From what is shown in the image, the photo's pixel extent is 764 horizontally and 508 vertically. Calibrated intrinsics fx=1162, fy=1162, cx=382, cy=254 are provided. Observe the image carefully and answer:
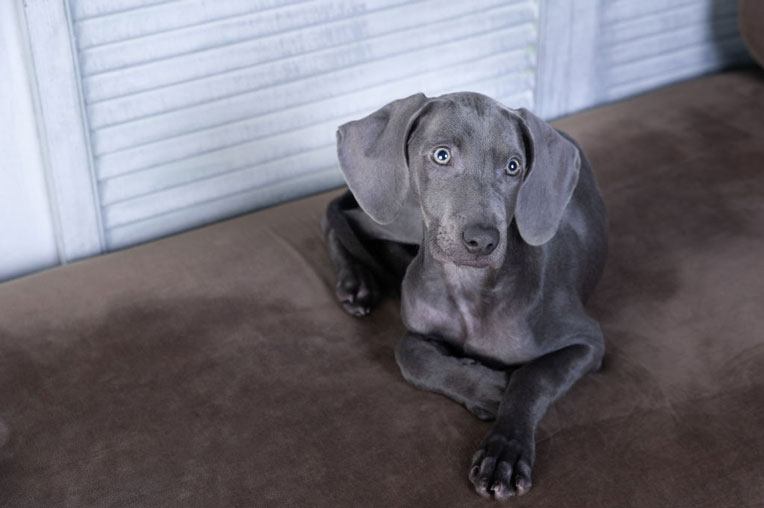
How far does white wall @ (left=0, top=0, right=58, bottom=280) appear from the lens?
2799 mm

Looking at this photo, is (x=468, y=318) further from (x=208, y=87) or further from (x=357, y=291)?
(x=208, y=87)

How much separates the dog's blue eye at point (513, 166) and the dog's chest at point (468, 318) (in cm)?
29

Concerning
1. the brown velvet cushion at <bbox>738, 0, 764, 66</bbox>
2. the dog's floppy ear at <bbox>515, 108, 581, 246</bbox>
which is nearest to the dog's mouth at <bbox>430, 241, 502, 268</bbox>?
the dog's floppy ear at <bbox>515, 108, 581, 246</bbox>

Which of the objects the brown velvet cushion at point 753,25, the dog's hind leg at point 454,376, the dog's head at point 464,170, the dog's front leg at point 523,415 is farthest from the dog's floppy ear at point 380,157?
the brown velvet cushion at point 753,25

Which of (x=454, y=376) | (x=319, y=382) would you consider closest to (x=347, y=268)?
(x=319, y=382)

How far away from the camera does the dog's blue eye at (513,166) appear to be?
232 cm

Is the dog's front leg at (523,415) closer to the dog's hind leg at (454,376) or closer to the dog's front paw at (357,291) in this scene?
the dog's hind leg at (454,376)

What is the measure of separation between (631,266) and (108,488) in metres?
1.43

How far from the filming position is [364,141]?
96.0 inches

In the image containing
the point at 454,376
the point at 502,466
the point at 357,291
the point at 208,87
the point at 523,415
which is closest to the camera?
the point at 502,466

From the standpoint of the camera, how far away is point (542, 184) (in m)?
2.38

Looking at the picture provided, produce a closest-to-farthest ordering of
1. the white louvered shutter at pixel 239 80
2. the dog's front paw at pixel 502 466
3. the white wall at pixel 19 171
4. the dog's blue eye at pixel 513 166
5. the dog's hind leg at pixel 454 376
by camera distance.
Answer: the dog's front paw at pixel 502 466 → the dog's blue eye at pixel 513 166 → the dog's hind leg at pixel 454 376 → the white wall at pixel 19 171 → the white louvered shutter at pixel 239 80

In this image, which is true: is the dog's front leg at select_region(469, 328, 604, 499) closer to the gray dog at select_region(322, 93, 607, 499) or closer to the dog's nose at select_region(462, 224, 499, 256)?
the gray dog at select_region(322, 93, 607, 499)

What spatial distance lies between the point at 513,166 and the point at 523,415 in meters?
0.50
